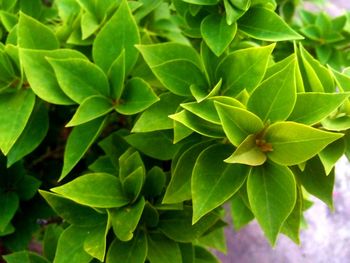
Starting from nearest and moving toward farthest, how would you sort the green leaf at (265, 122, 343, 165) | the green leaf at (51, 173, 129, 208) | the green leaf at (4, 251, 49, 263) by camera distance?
the green leaf at (265, 122, 343, 165) → the green leaf at (51, 173, 129, 208) → the green leaf at (4, 251, 49, 263)

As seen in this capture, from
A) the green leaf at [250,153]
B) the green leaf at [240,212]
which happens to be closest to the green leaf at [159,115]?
the green leaf at [250,153]

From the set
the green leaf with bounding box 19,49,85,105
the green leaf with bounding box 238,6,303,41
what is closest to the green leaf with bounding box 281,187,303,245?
the green leaf with bounding box 238,6,303,41

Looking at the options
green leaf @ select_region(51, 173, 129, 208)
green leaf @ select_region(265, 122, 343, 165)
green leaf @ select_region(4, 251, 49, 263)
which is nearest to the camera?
green leaf @ select_region(265, 122, 343, 165)

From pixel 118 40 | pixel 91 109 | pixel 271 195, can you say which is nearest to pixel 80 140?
pixel 91 109

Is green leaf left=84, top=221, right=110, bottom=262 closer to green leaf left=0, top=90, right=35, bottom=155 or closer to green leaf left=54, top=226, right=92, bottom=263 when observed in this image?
green leaf left=54, top=226, right=92, bottom=263

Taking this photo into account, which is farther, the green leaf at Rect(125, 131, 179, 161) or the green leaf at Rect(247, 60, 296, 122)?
the green leaf at Rect(125, 131, 179, 161)

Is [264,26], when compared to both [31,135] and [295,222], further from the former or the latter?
[31,135]

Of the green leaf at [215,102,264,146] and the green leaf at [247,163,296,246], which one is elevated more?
the green leaf at [215,102,264,146]
